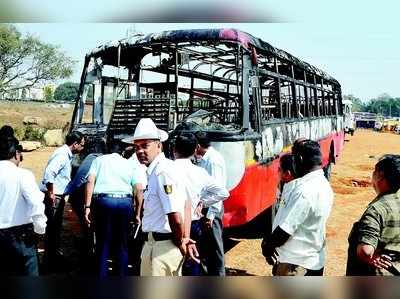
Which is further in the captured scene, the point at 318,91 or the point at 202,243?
the point at 318,91

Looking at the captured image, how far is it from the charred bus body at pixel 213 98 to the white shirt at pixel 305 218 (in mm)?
1219

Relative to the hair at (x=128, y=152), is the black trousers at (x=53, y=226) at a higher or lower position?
lower

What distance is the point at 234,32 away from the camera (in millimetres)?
3830

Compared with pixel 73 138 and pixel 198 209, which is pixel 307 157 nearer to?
pixel 198 209

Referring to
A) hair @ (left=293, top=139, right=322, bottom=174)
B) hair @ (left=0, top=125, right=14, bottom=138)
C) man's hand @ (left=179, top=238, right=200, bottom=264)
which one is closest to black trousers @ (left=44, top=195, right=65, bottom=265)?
hair @ (left=0, top=125, right=14, bottom=138)

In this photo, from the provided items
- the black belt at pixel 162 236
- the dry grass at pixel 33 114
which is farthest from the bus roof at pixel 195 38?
the black belt at pixel 162 236

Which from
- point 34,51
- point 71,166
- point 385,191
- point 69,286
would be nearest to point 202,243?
point 69,286

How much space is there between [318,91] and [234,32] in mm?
2839

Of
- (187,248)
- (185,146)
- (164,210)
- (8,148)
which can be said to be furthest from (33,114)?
(187,248)

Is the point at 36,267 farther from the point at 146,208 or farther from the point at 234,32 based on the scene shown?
the point at 234,32

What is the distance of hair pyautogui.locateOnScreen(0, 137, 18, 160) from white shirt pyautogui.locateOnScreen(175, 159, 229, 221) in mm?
1077

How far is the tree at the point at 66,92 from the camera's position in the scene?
404cm

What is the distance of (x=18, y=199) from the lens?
3.11m

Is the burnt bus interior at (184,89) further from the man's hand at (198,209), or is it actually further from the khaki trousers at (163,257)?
the khaki trousers at (163,257)
